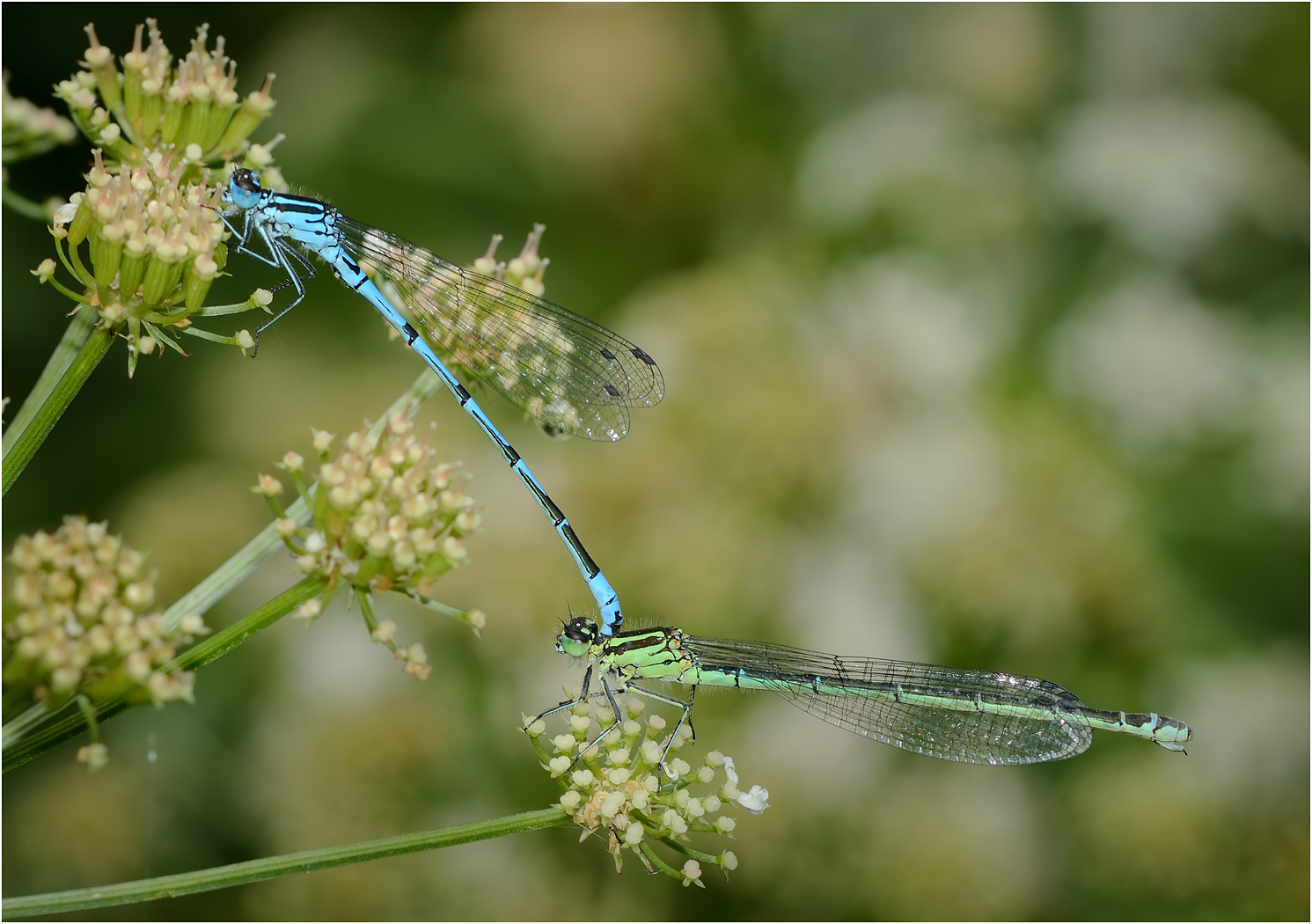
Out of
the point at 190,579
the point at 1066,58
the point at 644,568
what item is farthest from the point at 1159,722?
the point at 1066,58

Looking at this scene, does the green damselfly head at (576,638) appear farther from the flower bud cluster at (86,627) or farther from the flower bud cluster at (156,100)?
the flower bud cluster at (156,100)

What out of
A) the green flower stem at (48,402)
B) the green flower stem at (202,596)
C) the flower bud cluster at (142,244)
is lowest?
the green flower stem at (202,596)

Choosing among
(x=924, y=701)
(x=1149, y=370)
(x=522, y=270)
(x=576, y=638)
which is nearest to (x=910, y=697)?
(x=924, y=701)

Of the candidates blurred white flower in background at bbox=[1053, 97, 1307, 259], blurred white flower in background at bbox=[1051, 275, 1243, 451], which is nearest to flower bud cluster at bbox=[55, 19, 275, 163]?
blurred white flower in background at bbox=[1051, 275, 1243, 451]

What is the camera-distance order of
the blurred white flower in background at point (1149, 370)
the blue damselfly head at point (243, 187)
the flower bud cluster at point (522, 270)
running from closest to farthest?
the blue damselfly head at point (243, 187) → the flower bud cluster at point (522, 270) → the blurred white flower in background at point (1149, 370)

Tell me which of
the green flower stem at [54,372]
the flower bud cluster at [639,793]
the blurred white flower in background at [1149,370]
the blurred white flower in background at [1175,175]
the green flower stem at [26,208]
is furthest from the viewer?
the blurred white flower in background at [1175,175]

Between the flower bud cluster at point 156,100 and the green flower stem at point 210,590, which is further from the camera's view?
the flower bud cluster at point 156,100

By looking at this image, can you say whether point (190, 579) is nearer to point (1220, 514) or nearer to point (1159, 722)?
point (1159, 722)

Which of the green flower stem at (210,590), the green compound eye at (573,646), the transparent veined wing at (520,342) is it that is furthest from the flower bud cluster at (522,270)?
the green compound eye at (573,646)
